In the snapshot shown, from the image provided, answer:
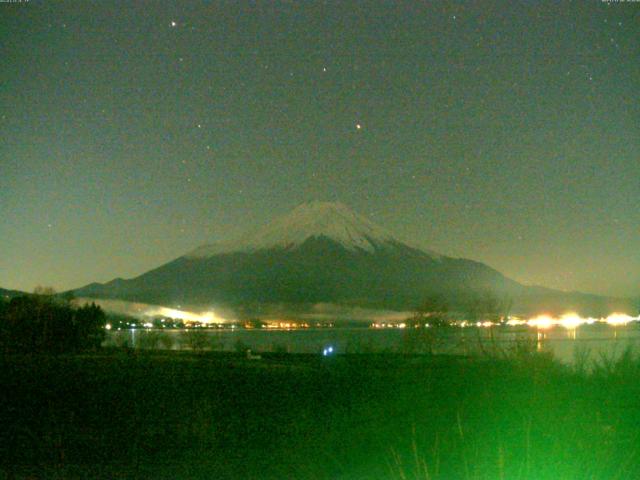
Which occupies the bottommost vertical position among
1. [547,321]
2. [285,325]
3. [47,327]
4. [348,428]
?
[348,428]

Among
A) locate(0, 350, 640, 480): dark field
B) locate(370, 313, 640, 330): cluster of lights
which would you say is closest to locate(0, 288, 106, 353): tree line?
locate(370, 313, 640, 330): cluster of lights

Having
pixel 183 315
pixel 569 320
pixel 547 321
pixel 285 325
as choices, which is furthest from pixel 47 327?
pixel 285 325

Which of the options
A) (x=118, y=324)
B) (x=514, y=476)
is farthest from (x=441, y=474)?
(x=118, y=324)

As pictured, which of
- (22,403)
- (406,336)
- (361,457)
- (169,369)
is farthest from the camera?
(406,336)

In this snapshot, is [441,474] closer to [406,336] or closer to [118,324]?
[406,336]

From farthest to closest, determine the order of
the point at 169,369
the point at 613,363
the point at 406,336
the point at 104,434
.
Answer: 1. the point at 406,336
2. the point at 169,369
3. the point at 613,363
4. the point at 104,434

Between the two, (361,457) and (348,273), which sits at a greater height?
(348,273)

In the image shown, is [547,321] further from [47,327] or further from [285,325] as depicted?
[285,325]

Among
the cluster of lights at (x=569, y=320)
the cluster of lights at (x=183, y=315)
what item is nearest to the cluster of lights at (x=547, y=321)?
the cluster of lights at (x=569, y=320)
